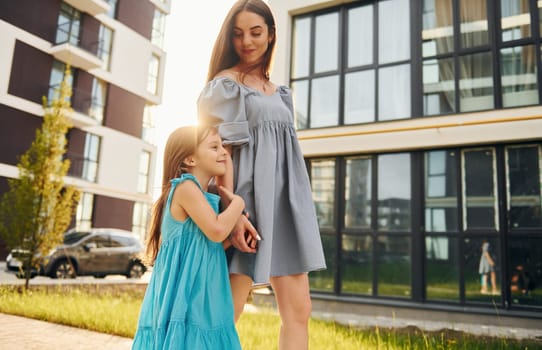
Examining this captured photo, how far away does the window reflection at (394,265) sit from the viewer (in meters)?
8.27

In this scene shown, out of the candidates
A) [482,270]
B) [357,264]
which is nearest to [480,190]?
[482,270]

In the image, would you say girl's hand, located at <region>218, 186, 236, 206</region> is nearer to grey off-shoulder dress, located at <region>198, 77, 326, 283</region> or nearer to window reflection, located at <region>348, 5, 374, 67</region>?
grey off-shoulder dress, located at <region>198, 77, 326, 283</region>

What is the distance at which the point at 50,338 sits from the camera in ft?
11.8

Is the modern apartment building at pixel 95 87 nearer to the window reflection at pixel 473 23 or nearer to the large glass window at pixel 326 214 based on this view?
the large glass window at pixel 326 214

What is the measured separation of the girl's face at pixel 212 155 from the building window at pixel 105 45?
2012 cm

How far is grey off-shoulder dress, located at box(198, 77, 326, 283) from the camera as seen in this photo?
1798mm

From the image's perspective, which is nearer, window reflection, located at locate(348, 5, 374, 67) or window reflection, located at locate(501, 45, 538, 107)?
window reflection, located at locate(501, 45, 538, 107)

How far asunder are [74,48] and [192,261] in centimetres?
1828

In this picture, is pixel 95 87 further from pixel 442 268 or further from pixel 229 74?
pixel 229 74

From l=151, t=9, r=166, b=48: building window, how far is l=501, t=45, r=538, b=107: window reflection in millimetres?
19410

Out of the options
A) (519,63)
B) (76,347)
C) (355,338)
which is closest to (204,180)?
(76,347)

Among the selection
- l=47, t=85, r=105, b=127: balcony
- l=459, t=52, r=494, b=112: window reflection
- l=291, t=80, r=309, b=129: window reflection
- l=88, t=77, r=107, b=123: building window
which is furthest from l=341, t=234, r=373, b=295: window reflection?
l=88, t=77, r=107, b=123: building window

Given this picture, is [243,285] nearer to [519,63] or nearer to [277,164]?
[277,164]

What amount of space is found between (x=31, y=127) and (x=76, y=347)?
15.8 metres
